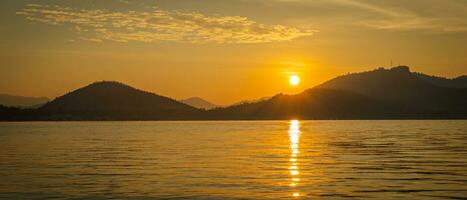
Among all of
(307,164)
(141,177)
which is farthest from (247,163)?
(141,177)

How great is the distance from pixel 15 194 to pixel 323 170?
25.3 m

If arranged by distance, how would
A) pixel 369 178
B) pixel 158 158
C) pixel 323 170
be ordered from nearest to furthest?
pixel 369 178 → pixel 323 170 → pixel 158 158

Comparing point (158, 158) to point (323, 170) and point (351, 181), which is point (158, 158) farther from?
point (351, 181)

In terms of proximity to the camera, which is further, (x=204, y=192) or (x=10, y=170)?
(x=10, y=170)

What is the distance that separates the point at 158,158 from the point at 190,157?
11.6 feet

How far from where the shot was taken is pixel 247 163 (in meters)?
56.8

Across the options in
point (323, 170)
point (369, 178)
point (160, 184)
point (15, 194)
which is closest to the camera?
point (15, 194)

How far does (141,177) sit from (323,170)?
1548 centimetres

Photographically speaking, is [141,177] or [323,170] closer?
[141,177]

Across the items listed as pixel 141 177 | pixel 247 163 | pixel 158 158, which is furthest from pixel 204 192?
pixel 158 158

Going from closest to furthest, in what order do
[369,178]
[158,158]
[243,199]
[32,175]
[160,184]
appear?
[243,199], [160,184], [369,178], [32,175], [158,158]

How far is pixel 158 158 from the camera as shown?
64875 millimetres

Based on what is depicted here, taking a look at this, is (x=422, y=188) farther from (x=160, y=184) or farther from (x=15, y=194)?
(x=15, y=194)

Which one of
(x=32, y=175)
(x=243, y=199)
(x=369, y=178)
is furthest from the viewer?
(x=32, y=175)
